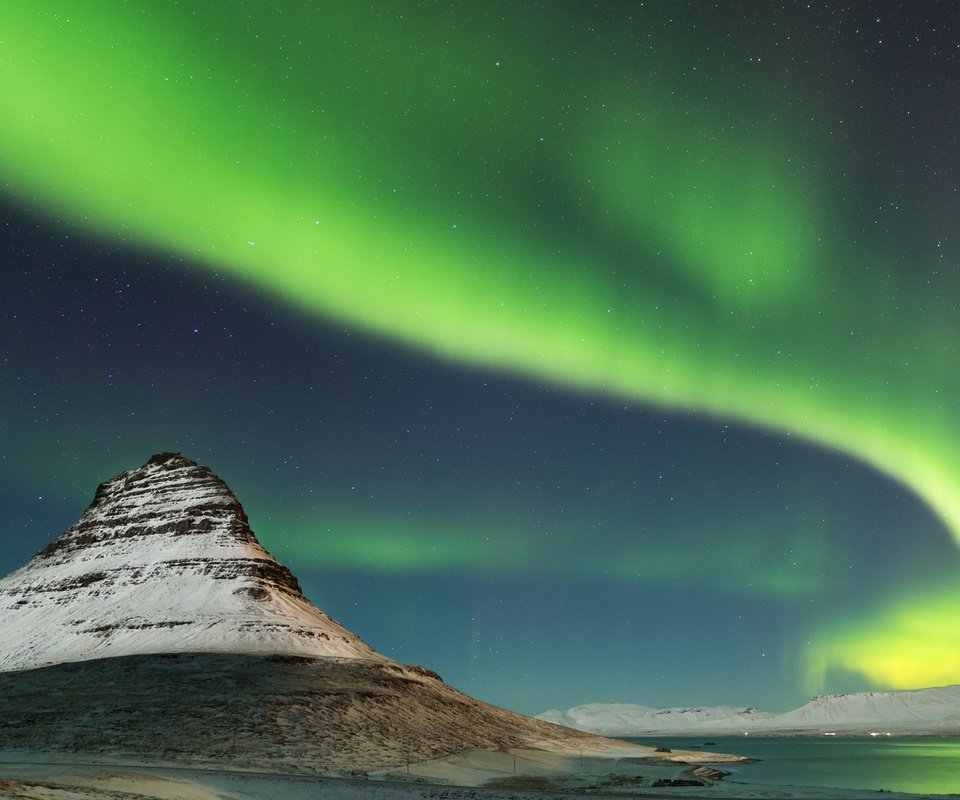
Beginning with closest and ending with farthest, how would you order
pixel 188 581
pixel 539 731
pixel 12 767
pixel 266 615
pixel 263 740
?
pixel 12 767
pixel 263 740
pixel 539 731
pixel 266 615
pixel 188 581

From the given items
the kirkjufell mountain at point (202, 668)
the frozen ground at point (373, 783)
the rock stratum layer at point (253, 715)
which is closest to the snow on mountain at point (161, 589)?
the kirkjufell mountain at point (202, 668)

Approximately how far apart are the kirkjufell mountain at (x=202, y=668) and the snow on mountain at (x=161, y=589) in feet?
1.43

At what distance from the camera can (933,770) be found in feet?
372

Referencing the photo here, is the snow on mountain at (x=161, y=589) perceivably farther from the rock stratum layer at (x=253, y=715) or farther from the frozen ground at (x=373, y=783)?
the frozen ground at (x=373, y=783)

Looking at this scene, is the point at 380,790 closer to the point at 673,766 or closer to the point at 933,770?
the point at 673,766

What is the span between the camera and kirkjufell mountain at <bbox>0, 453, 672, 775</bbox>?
67.2 m

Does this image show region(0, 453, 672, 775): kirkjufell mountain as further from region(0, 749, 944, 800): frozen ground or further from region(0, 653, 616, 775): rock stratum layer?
region(0, 749, 944, 800): frozen ground

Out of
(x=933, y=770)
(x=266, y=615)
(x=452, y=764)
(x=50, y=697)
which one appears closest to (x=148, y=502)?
(x=266, y=615)

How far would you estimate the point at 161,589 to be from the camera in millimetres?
139750

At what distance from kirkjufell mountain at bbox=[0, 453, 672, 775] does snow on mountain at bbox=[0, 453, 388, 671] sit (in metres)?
0.44

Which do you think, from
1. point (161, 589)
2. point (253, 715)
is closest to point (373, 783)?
point (253, 715)

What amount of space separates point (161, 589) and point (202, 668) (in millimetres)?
53982

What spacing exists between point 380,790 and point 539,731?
62239 millimetres

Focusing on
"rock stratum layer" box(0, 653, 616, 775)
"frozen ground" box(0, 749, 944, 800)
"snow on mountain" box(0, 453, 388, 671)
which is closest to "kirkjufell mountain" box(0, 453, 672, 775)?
"rock stratum layer" box(0, 653, 616, 775)
